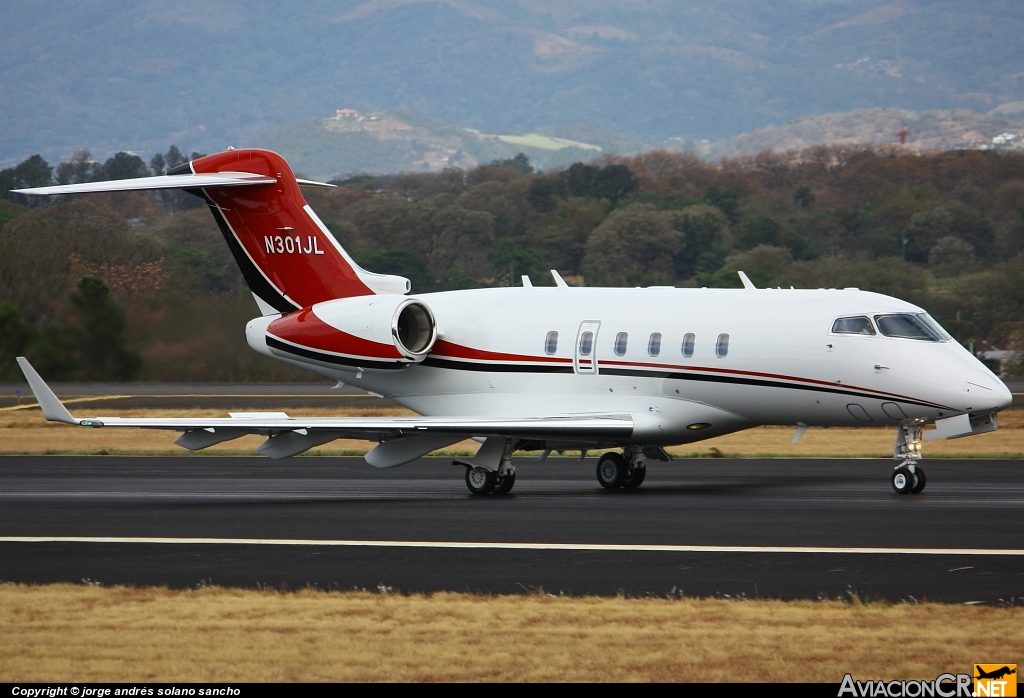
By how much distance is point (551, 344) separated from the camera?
22.8 m

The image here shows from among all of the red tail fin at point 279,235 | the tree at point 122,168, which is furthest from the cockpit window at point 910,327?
the tree at point 122,168

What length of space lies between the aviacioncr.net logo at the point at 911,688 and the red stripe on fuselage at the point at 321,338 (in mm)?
15239

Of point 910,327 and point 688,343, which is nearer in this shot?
point 910,327

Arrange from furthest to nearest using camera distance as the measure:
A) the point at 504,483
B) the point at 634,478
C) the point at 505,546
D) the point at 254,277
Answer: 1. the point at 254,277
2. the point at 634,478
3. the point at 504,483
4. the point at 505,546

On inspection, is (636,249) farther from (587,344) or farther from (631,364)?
(631,364)

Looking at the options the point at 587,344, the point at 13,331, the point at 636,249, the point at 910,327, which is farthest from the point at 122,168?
the point at 910,327

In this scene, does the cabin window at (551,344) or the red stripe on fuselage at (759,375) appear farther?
the cabin window at (551,344)

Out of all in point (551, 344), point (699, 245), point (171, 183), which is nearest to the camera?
point (551, 344)

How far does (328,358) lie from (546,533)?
28.5 ft

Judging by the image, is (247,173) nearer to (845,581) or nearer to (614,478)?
(614,478)

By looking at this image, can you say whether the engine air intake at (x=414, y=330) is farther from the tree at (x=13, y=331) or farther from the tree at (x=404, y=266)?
the tree at (x=404, y=266)

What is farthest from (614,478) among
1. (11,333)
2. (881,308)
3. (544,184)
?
(544,184)

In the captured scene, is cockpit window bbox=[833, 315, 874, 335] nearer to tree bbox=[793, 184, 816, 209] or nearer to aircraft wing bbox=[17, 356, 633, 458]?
aircraft wing bbox=[17, 356, 633, 458]

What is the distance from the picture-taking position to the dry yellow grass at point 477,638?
368 inches
